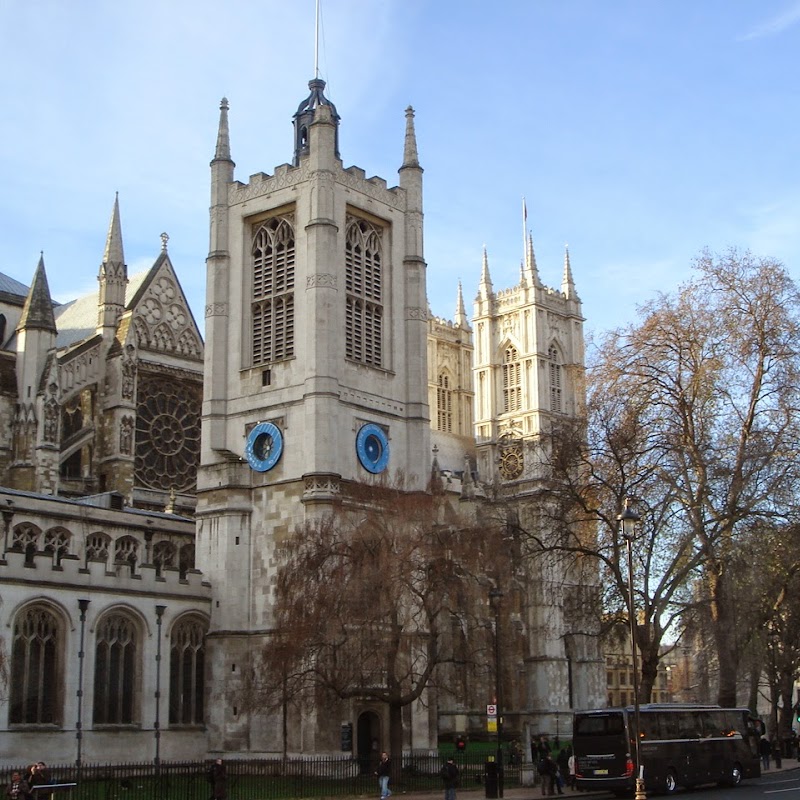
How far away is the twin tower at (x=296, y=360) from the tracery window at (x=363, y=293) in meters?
0.06

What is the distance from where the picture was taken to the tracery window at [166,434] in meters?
58.6

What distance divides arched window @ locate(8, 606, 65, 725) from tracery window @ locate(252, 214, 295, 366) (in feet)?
46.2

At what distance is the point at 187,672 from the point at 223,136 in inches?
890

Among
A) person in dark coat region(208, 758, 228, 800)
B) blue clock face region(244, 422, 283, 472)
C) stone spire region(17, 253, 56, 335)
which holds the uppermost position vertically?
stone spire region(17, 253, 56, 335)

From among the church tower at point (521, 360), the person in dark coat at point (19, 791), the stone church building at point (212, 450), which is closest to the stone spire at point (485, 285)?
the church tower at point (521, 360)

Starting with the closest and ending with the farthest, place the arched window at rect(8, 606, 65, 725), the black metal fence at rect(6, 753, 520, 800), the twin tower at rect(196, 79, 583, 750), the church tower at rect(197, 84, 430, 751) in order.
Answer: the black metal fence at rect(6, 753, 520, 800)
the arched window at rect(8, 606, 65, 725)
the church tower at rect(197, 84, 430, 751)
the twin tower at rect(196, 79, 583, 750)

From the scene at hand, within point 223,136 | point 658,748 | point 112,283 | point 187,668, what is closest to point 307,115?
point 223,136

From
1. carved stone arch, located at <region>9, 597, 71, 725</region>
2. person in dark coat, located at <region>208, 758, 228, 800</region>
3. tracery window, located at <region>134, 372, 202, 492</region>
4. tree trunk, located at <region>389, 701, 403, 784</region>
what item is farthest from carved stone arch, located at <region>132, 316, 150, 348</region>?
person in dark coat, located at <region>208, 758, 228, 800</region>

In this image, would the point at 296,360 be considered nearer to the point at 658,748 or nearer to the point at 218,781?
the point at 658,748

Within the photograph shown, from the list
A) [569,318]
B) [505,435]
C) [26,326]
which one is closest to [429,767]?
[26,326]

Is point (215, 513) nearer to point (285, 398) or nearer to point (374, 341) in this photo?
point (285, 398)

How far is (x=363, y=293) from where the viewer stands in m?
48.4

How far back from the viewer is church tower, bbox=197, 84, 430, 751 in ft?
143

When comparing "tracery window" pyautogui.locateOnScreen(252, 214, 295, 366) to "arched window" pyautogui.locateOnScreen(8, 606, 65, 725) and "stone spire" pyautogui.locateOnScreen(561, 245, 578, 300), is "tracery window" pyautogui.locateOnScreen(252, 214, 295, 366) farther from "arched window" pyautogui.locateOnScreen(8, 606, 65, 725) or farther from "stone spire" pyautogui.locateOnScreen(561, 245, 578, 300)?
"stone spire" pyautogui.locateOnScreen(561, 245, 578, 300)
